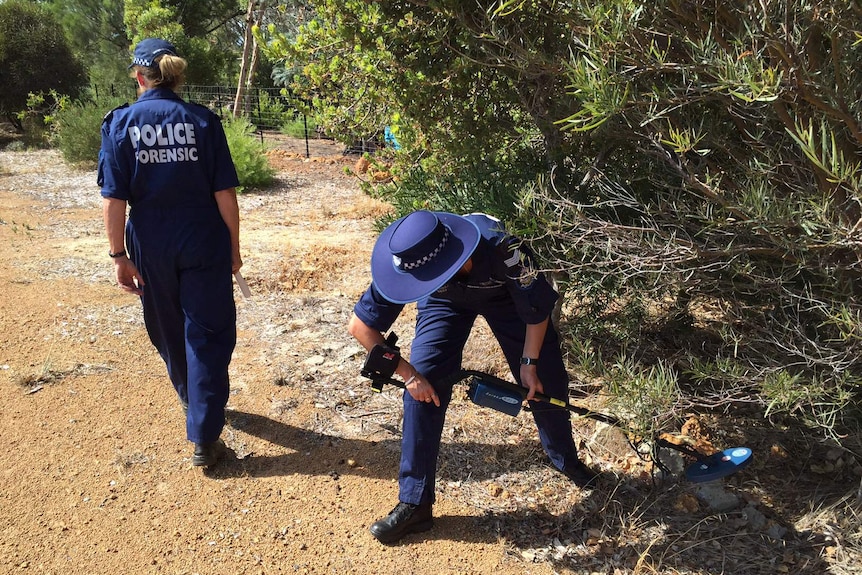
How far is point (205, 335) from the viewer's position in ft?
9.93

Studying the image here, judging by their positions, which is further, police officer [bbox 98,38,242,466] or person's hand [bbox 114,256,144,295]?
person's hand [bbox 114,256,144,295]

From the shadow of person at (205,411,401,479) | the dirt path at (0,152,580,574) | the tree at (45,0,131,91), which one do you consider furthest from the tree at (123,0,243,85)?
the shadow of person at (205,411,401,479)

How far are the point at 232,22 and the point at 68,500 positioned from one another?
26127mm

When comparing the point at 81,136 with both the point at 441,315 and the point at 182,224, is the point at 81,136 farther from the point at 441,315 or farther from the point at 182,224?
the point at 441,315

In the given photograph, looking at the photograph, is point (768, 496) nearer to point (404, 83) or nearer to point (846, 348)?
point (846, 348)

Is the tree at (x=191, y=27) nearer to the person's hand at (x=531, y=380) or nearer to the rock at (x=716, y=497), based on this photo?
the person's hand at (x=531, y=380)

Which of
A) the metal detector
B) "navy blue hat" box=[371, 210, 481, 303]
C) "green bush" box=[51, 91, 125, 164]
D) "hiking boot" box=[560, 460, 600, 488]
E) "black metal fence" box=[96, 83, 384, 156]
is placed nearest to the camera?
"navy blue hat" box=[371, 210, 481, 303]

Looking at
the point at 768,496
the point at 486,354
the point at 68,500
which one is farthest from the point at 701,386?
the point at 68,500

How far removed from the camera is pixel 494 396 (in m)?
2.68

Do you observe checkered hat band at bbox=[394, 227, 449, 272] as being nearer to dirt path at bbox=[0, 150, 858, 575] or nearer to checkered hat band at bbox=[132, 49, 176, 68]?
dirt path at bbox=[0, 150, 858, 575]

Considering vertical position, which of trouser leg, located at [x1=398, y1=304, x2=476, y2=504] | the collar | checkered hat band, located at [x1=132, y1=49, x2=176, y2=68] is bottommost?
trouser leg, located at [x1=398, y1=304, x2=476, y2=504]

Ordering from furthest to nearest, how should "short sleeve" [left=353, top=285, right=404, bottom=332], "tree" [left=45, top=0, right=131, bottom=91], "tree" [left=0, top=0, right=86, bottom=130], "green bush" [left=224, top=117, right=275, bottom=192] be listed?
"tree" [left=45, top=0, right=131, bottom=91] → "tree" [left=0, top=0, right=86, bottom=130] → "green bush" [left=224, top=117, right=275, bottom=192] → "short sleeve" [left=353, top=285, right=404, bottom=332]

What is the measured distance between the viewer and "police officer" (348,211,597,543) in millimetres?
2316

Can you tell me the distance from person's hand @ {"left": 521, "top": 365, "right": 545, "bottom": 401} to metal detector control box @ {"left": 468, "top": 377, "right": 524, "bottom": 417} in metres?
0.04
